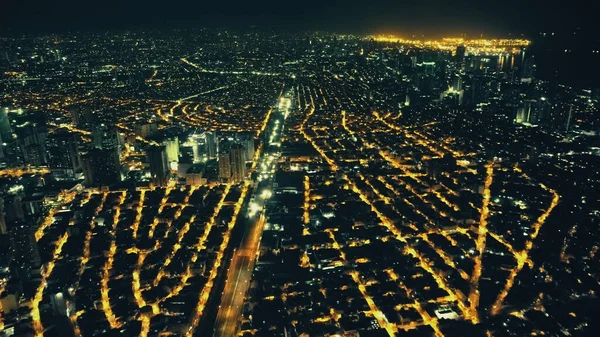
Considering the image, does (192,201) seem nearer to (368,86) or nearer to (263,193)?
(263,193)

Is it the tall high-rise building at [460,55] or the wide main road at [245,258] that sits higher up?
the tall high-rise building at [460,55]

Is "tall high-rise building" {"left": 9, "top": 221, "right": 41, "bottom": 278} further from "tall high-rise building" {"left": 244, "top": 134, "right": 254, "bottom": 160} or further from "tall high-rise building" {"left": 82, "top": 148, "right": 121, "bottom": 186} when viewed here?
"tall high-rise building" {"left": 244, "top": 134, "right": 254, "bottom": 160}

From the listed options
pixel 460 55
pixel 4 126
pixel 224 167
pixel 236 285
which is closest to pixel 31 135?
pixel 4 126

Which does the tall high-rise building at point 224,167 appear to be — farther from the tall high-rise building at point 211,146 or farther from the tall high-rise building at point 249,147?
the tall high-rise building at point 211,146

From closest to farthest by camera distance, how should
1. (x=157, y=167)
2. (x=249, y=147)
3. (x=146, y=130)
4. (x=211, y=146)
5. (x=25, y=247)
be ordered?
(x=25, y=247) < (x=157, y=167) < (x=249, y=147) < (x=211, y=146) < (x=146, y=130)

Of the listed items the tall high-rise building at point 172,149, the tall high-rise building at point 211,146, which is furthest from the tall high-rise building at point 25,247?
the tall high-rise building at point 211,146

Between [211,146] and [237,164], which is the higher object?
[237,164]

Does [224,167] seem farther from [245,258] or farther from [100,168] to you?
[245,258]

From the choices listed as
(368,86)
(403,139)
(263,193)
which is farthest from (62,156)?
(368,86)
